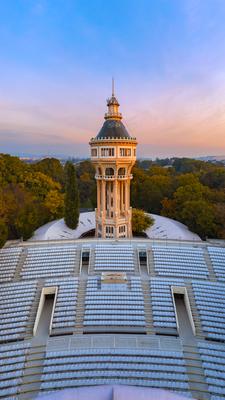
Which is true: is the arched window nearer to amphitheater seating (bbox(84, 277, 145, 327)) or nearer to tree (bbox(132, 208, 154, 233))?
tree (bbox(132, 208, 154, 233))

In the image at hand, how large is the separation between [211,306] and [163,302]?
3007 millimetres

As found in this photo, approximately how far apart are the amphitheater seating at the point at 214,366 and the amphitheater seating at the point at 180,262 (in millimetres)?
5422

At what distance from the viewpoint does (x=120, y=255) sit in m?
20.4

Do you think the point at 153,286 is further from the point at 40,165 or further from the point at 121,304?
the point at 40,165

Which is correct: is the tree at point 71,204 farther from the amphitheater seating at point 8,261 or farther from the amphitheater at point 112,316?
the amphitheater seating at point 8,261

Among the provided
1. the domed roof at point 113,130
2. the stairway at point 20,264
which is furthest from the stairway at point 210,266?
the stairway at point 20,264

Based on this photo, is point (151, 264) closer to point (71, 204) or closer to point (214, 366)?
point (214, 366)

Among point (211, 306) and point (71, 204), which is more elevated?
point (71, 204)

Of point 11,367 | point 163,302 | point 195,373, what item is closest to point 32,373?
point 11,367

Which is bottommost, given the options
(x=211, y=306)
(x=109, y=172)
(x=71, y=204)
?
(x=211, y=306)

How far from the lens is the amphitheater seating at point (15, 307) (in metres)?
14.5

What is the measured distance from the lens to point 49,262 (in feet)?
64.3

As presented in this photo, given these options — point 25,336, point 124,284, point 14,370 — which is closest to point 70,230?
point 124,284

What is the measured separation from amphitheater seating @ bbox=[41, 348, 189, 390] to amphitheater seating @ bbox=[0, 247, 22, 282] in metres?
7.28
